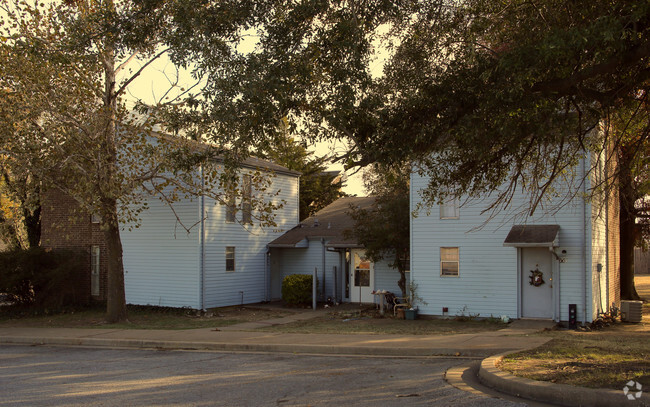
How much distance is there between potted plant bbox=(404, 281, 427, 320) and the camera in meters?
19.2

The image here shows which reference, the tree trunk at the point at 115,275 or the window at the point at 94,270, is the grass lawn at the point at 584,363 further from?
the window at the point at 94,270

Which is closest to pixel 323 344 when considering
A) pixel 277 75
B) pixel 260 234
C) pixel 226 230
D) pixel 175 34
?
pixel 277 75

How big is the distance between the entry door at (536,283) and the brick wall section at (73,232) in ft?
55.0

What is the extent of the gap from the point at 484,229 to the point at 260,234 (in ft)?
33.8

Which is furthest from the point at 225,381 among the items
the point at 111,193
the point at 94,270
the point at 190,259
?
the point at 94,270

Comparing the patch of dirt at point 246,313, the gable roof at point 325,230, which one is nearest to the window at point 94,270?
the patch of dirt at point 246,313

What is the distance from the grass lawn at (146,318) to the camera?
59.0 feet

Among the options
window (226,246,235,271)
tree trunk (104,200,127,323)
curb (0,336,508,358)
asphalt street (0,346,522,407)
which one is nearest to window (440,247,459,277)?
curb (0,336,508,358)

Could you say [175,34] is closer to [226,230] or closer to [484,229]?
[484,229]

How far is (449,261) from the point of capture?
1908 centimetres

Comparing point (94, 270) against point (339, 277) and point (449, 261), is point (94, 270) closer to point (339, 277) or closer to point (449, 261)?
point (339, 277)

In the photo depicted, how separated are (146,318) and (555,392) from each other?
627 inches

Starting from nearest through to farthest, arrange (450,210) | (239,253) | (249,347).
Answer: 1. (249,347)
2. (450,210)
3. (239,253)

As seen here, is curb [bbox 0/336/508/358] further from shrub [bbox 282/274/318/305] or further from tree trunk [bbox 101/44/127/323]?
shrub [bbox 282/274/318/305]
